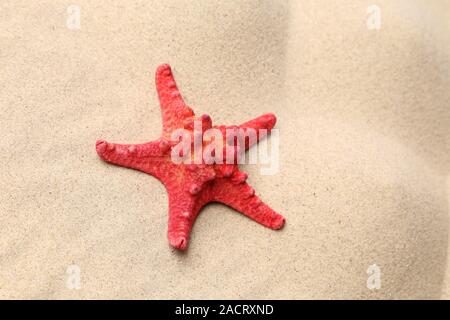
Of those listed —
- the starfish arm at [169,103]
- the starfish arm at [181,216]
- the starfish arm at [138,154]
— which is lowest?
the starfish arm at [181,216]

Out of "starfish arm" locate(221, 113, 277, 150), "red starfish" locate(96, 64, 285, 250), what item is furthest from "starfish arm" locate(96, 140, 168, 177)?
"starfish arm" locate(221, 113, 277, 150)

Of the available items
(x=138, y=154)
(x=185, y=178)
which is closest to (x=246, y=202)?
(x=185, y=178)

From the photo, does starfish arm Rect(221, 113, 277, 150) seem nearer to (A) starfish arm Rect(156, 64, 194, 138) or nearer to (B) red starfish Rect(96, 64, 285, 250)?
(B) red starfish Rect(96, 64, 285, 250)

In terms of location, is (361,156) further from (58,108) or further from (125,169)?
(58,108)

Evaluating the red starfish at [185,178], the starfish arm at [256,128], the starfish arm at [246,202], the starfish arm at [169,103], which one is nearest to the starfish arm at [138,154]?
the red starfish at [185,178]

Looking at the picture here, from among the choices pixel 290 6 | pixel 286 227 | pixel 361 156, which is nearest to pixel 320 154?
pixel 361 156

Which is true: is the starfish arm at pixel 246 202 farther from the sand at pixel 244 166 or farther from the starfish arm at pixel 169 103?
the starfish arm at pixel 169 103
